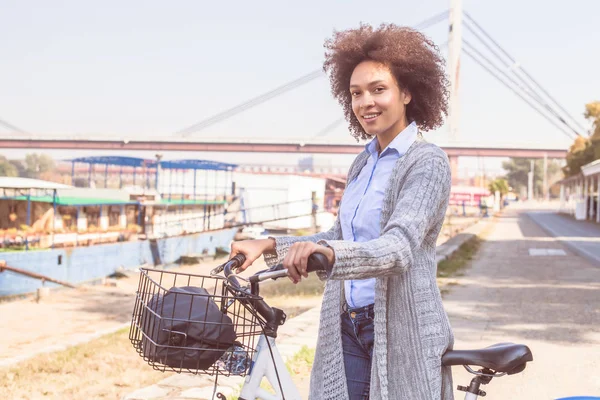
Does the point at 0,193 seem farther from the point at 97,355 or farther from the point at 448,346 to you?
the point at 448,346

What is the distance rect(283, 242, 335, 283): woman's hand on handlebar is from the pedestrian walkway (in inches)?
159

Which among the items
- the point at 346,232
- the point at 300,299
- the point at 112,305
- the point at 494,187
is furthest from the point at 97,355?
the point at 494,187

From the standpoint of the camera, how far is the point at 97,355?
338 inches

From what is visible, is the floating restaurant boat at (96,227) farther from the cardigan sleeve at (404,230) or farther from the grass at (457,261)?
the cardigan sleeve at (404,230)

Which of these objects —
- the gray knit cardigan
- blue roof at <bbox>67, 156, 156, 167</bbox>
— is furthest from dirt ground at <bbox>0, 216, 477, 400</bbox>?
blue roof at <bbox>67, 156, 156, 167</bbox>

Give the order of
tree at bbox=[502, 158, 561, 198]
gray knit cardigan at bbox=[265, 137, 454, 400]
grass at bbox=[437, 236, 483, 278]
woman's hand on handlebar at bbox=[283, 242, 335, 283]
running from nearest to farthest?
woman's hand on handlebar at bbox=[283, 242, 335, 283] → gray knit cardigan at bbox=[265, 137, 454, 400] → grass at bbox=[437, 236, 483, 278] → tree at bbox=[502, 158, 561, 198]

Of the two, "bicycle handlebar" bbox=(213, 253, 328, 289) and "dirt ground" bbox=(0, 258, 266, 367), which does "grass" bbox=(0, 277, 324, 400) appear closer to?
"dirt ground" bbox=(0, 258, 266, 367)

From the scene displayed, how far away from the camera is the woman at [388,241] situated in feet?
6.55

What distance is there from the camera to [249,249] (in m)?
2.25

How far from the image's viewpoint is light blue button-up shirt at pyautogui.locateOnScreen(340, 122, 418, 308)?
2.22 metres

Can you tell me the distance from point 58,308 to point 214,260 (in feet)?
53.9

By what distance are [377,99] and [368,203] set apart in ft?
1.03

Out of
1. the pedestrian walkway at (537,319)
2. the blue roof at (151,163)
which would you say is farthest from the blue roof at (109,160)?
the pedestrian walkway at (537,319)

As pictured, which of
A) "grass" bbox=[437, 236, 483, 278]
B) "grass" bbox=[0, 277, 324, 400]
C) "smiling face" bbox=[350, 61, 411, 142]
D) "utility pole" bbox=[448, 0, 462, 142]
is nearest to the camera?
"smiling face" bbox=[350, 61, 411, 142]
